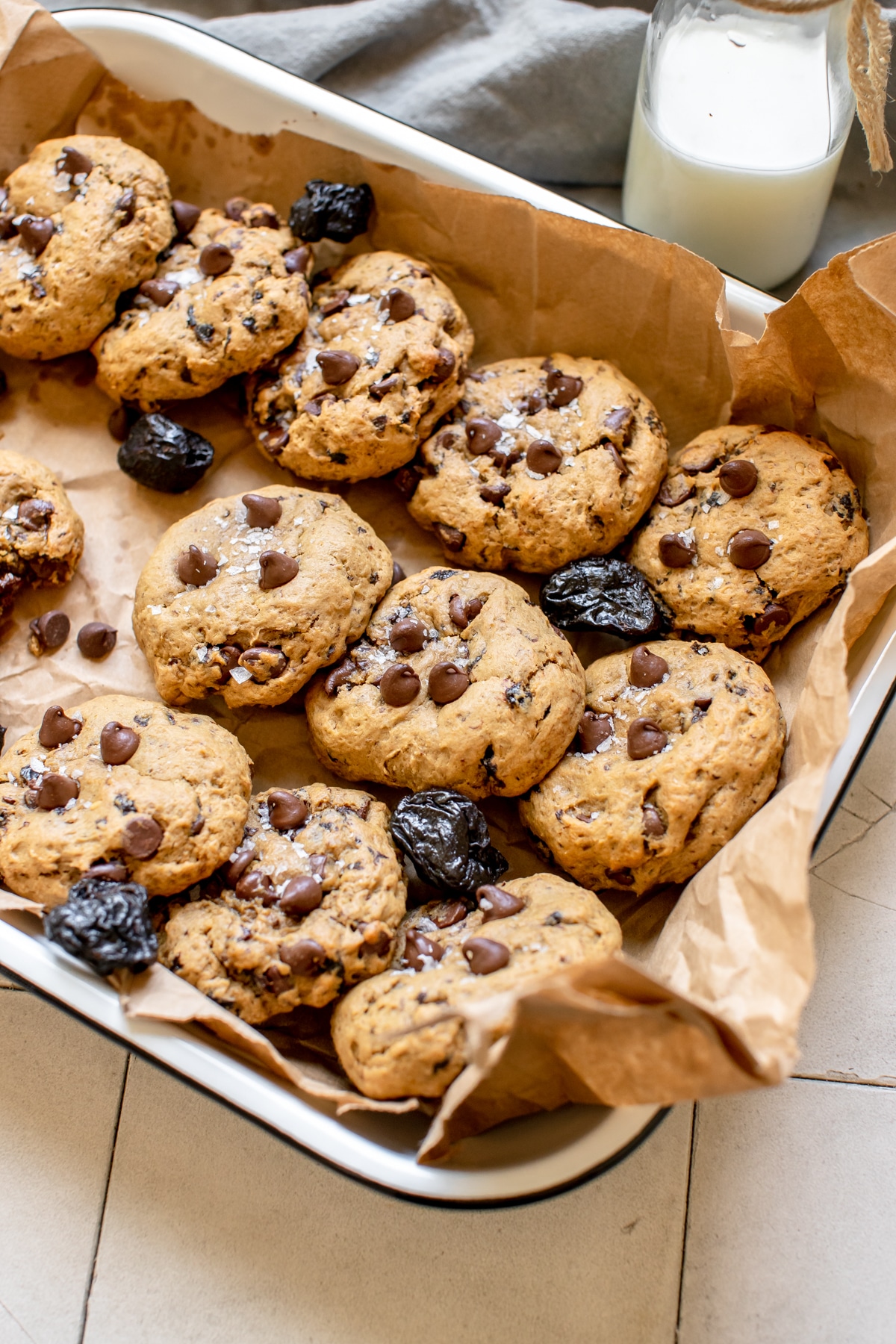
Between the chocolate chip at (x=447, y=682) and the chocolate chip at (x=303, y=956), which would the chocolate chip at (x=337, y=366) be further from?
the chocolate chip at (x=303, y=956)

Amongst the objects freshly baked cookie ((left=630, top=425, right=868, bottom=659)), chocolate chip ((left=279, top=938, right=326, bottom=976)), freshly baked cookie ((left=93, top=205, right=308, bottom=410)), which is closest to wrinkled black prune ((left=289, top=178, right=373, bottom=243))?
freshly baked cookie ((left=93, top=205, right=308, bottom=410))

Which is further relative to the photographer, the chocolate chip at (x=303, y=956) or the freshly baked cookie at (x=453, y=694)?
the freshly baked cookie at (x=453, y=694)

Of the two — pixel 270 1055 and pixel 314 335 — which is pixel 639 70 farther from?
pixel 270 1055

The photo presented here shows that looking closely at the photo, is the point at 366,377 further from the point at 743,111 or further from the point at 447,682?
the point at 743,111

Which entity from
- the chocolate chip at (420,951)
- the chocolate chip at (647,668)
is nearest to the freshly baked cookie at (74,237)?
the chocolate chip at (647,668)

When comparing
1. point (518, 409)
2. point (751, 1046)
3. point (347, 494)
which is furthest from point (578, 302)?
point (751, 1046)

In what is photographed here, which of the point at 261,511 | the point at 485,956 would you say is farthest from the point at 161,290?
the point at 485,956
